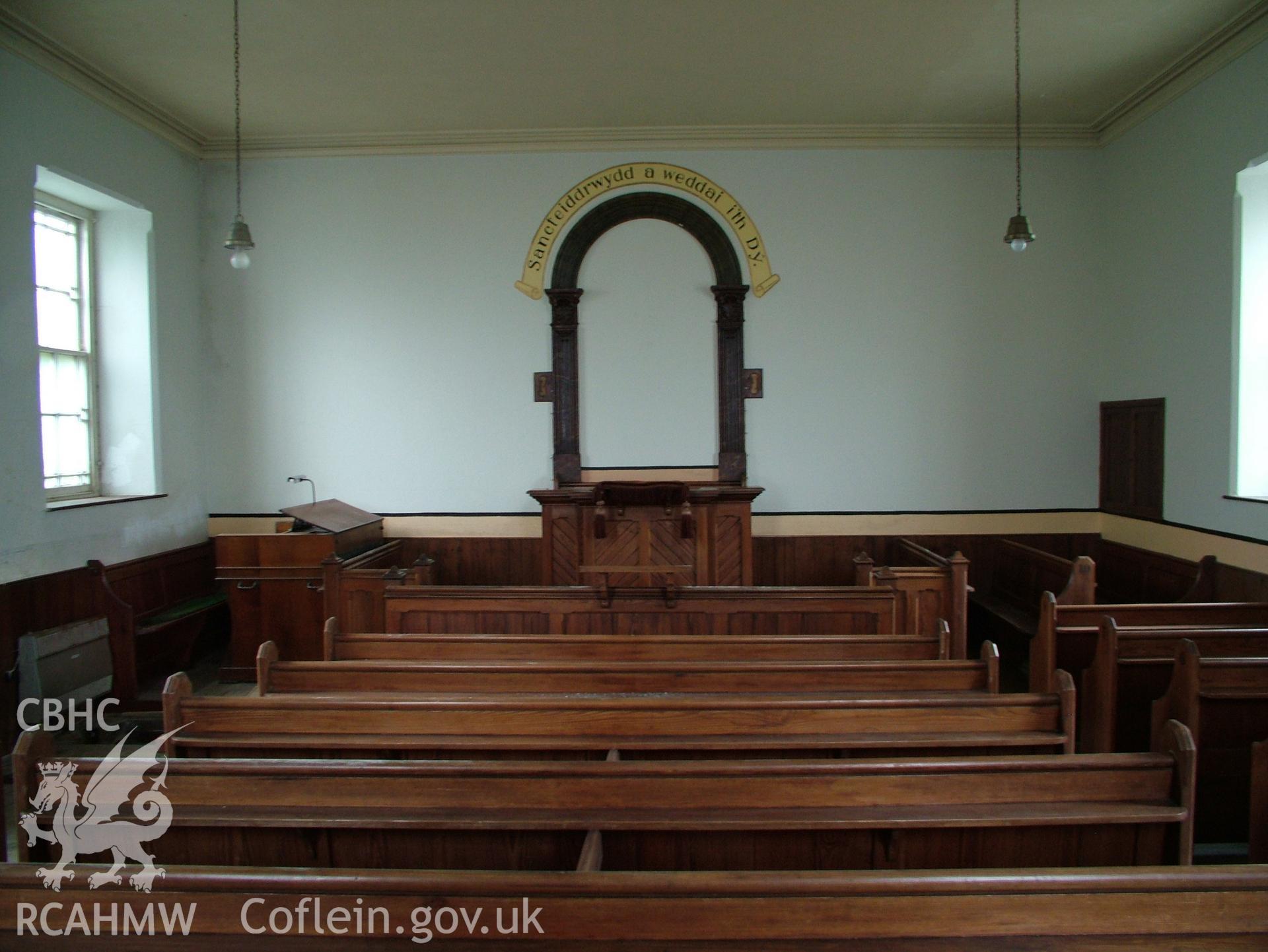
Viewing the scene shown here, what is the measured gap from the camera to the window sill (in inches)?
183

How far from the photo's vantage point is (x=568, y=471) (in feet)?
20.2

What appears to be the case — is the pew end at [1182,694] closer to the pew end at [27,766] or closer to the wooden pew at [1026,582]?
the wooden pew at [1026,582]

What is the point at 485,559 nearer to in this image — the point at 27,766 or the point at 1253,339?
the point at 27,766

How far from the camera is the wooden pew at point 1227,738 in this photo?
2.86 meters

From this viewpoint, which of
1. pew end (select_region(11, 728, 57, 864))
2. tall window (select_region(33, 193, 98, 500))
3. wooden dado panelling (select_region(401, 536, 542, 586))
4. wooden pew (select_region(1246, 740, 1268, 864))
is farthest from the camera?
wooden dado panelling (select_region(401, 536, 542, 586))

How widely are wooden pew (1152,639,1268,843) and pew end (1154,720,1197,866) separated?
1.20 meters

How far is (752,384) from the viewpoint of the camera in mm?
6141

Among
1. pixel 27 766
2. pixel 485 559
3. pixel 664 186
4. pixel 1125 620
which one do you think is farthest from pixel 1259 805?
pixel 664 186

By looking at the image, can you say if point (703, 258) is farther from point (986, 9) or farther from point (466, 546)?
point (466, 546)

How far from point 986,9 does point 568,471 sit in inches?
160

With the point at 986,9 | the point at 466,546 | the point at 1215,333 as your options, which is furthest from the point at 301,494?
the point at 1215,333

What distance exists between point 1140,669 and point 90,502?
5.95m

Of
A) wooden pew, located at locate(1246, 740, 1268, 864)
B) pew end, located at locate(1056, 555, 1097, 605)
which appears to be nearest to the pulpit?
pew end, located at locate(1056, 555, 1097, 605)

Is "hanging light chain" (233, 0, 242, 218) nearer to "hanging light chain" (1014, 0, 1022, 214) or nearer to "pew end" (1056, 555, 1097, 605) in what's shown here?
"hanging light chain" (1014, 0, 1022, 214)
